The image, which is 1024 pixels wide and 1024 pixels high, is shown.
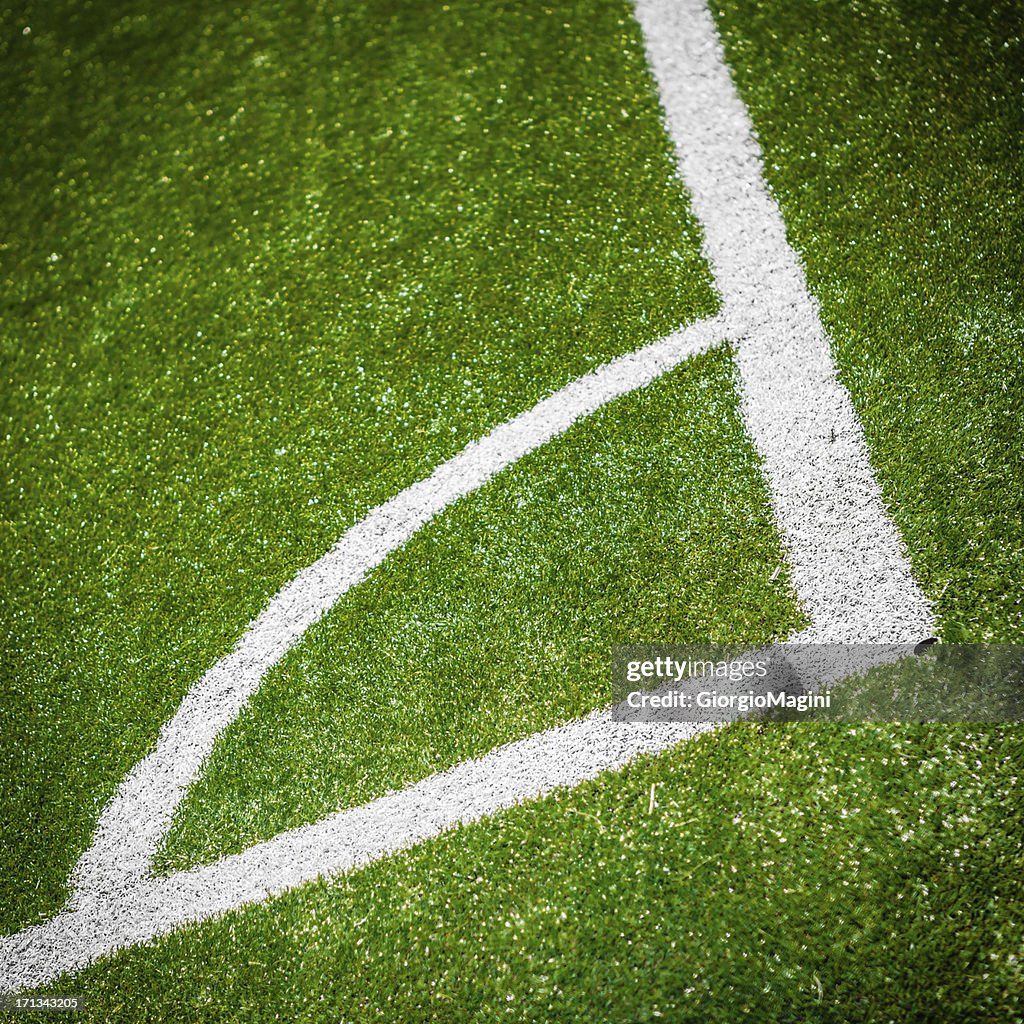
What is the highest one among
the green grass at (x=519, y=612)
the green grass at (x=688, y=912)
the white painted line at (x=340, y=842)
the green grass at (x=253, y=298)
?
the green grass at (x=253, y=298)

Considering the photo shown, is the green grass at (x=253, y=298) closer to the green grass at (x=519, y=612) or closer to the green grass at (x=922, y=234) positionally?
the green grass at (x=519, y=612)

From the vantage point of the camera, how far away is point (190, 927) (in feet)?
5.84

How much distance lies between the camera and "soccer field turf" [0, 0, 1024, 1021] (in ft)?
5.45

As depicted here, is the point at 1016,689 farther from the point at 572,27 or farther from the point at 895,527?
the point at 572,27

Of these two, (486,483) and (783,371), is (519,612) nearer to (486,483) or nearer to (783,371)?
(486,483)

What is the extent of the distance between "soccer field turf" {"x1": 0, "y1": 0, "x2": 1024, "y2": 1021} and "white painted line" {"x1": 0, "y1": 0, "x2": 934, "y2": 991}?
5 centimetres

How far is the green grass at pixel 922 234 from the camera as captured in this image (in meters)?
1.80

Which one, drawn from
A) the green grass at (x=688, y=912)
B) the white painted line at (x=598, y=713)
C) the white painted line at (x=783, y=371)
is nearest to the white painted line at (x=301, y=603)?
the white painted line at (x=598, y=713)

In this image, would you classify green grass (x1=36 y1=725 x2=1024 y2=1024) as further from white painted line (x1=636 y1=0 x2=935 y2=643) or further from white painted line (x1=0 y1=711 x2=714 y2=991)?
white painted line (x1=636 y1=0 x2=935 y2=643)

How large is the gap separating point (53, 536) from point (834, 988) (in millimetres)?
2370

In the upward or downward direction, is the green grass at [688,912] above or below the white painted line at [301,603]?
below

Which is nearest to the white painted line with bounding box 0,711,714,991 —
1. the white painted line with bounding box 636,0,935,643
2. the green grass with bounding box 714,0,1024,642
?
the white painted line with bounding box 636,0,935,643

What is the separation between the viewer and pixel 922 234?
1.97 metres

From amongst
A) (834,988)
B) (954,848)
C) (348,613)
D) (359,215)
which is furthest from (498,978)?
(359,215)
